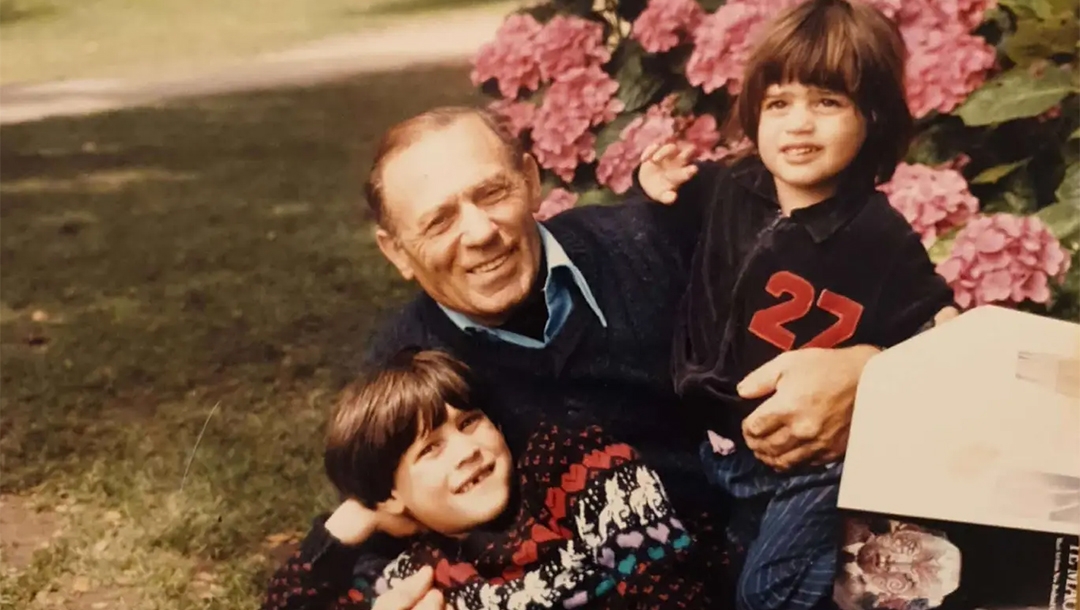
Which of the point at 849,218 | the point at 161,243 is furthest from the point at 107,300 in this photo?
the point at 849,218

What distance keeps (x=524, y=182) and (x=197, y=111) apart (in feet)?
1.32

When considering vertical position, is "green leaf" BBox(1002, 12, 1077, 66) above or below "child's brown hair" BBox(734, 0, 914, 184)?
above

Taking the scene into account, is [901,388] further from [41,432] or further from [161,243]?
[41,432]

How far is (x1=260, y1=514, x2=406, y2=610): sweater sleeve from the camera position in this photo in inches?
47.9

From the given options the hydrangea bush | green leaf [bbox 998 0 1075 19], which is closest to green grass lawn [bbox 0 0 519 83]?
the hydrangea bush

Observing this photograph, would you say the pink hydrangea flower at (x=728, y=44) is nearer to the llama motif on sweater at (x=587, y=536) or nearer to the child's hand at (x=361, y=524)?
the llama motif on sweater at (x=587, y=536)

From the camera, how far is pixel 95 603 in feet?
4.03

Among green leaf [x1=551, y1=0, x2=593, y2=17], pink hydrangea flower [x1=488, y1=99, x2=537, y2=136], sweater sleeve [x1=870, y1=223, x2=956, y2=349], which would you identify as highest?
green leaf [x1=551, y1=0, x2=593, y2=17]

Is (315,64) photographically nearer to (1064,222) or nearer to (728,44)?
(728,44)

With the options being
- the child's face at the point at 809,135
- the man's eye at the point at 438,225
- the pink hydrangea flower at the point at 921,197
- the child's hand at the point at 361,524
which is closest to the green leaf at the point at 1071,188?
the pink hydrangea flower at the point at 921,197

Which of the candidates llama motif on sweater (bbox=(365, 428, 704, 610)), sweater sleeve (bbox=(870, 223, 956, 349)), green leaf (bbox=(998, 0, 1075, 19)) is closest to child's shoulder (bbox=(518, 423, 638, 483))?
llama motif on sweater (bbox=(365, 428, 704, 610))

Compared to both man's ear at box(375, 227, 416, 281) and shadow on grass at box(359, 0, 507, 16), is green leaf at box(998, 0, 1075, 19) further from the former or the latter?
man's ear at box(375, 227, 416, 281)

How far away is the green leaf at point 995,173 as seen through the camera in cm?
121

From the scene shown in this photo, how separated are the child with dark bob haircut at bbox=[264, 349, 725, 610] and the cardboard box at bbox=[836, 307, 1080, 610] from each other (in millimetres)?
217
